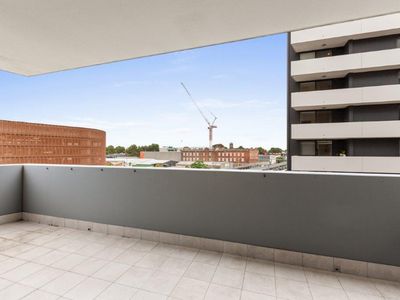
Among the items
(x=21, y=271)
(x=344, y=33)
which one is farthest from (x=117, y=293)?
(x=344, y=33)

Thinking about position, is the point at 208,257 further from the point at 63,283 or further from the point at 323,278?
the point at 63,283

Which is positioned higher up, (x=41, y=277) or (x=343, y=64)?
(x=343, y=64)

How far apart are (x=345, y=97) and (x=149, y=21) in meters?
13.4

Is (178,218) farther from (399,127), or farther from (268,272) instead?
(399,127)

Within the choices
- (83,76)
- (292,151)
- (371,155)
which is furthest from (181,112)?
(371,155)

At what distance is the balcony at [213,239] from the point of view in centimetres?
201

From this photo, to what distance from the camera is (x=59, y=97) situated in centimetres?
3459

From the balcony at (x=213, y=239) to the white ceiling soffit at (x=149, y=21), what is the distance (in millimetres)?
1552

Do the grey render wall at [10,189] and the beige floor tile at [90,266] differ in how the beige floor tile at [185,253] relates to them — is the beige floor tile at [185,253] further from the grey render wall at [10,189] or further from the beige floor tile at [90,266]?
the grey render wall at [10,189]

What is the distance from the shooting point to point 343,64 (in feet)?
39.7

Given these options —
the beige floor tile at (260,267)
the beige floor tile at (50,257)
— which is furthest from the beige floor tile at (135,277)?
the beige floor tile at (260,267)

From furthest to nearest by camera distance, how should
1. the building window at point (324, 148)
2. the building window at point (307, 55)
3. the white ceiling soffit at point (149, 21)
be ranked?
the building window at point (307, 55) → the building window at point (324, 148) → the white ceiling soffit at point (149, 21)

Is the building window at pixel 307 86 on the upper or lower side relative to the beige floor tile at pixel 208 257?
upper

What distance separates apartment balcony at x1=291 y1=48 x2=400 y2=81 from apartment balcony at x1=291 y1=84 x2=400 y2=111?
112 cm
